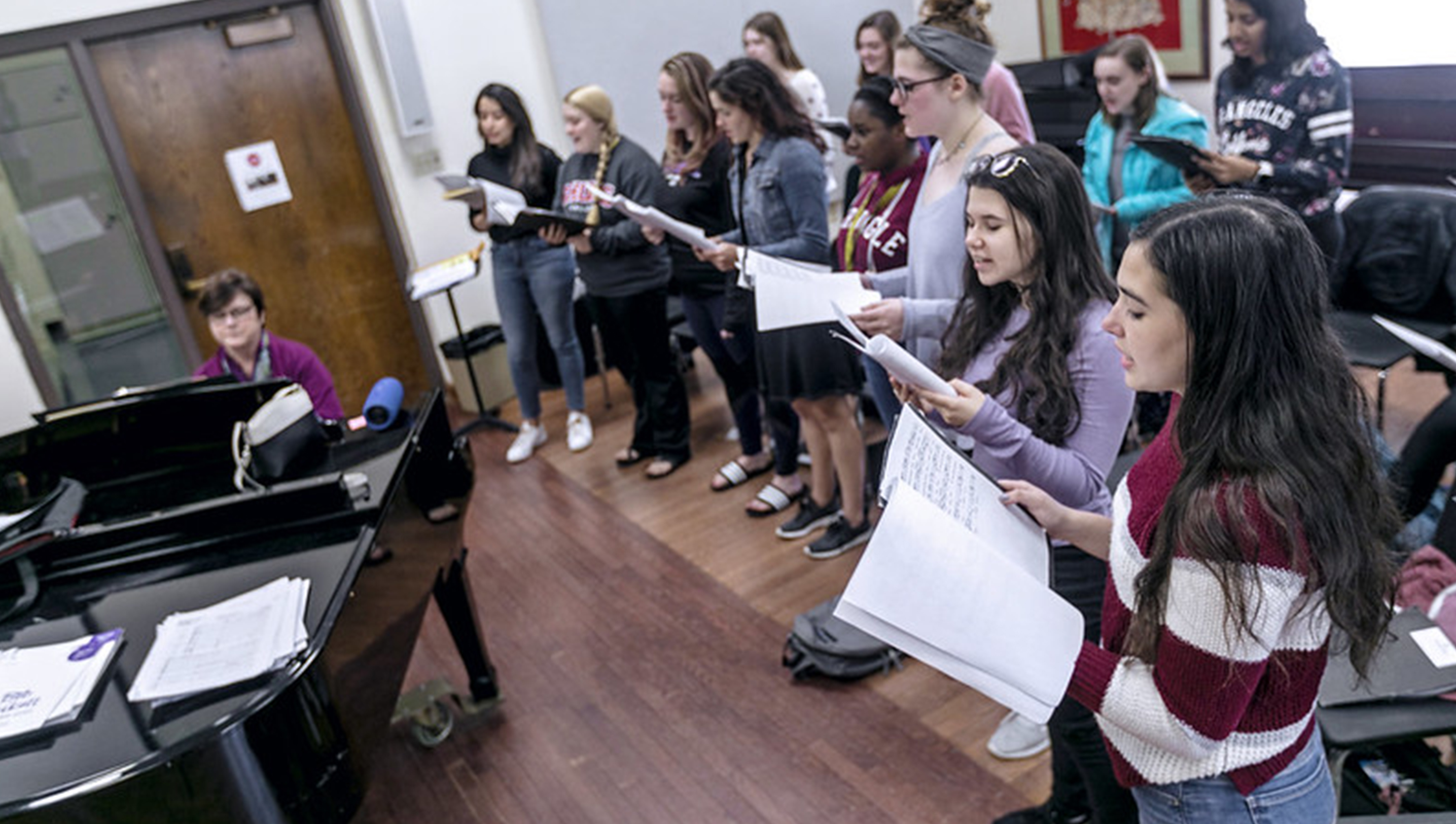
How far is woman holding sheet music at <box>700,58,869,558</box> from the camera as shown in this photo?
3.43 meters

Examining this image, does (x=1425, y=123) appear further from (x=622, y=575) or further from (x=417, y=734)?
(x=417, y=734)

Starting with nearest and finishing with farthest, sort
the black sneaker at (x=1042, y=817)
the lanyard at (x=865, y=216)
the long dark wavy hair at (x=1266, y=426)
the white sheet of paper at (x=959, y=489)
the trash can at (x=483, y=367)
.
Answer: the long dark wavy hair at (x=1266, y=426)
the white sheet of paper at (x=959, y=489)
the black sneaker at (x=1042, y=817)
the lanyard at (x=865, y=216)
the trash can at (x=483, y=367)

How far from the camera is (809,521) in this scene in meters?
3.86

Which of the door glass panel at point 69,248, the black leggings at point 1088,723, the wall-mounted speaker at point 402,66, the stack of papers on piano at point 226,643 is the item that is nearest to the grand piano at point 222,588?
the stack of papers on piano at point 226,643

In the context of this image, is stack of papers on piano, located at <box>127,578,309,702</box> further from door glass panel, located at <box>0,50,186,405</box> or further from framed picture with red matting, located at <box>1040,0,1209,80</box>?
framed picture with red matting, located at <box>1040,0,1209,80</box>

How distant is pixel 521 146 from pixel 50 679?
314 centimetres

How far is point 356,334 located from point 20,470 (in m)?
3.00

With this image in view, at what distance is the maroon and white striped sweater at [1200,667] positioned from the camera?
3.92 ft

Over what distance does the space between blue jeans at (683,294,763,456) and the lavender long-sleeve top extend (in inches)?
87.0

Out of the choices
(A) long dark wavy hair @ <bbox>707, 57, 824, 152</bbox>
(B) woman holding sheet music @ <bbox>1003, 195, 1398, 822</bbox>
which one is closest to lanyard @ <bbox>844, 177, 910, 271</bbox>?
(A) long dark wavy hair @ <bbox>707, 57, 824, 152</bbox>

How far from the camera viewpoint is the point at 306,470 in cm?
266

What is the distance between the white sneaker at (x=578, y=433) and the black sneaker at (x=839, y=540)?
160 centimetres

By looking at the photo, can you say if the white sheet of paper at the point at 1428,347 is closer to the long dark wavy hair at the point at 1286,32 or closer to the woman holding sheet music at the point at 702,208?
the long dark wavy hair at the point at 1286,32

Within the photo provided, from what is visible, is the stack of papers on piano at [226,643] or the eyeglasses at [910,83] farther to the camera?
the eyeglasses at [910,83]
